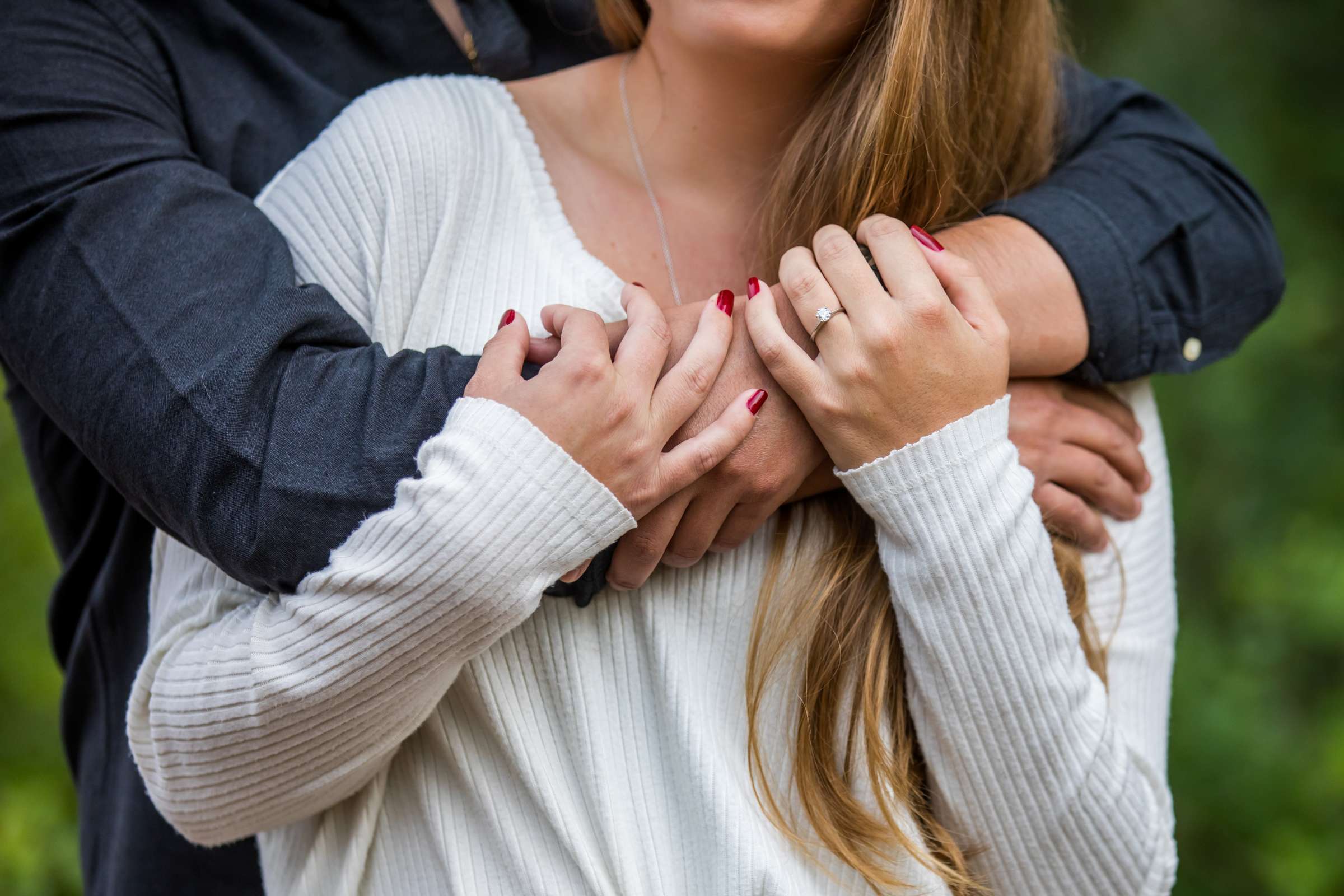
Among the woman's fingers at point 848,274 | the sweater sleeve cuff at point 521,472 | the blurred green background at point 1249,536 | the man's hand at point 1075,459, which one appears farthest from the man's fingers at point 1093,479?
the blurred green background at point 1249,536

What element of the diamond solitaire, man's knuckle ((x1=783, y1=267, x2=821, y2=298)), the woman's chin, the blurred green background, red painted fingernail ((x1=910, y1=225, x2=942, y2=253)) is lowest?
the blurred green background

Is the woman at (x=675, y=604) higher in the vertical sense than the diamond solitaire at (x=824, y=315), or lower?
lower

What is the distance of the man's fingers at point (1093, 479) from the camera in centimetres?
127

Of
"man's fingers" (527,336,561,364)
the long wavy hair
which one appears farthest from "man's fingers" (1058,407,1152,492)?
"man's fingers" (527,336,561,364)

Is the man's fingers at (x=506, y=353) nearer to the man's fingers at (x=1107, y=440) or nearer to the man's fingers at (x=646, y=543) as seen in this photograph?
the man's fingers at (x=646, y=543)

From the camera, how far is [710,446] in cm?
103

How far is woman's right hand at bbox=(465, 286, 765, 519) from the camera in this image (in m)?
0.96

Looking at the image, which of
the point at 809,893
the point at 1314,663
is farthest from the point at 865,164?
the point at 1314,663

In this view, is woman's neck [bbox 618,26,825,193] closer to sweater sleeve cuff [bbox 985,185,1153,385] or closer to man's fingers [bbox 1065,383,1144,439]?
A: sweater sleeve cuff [bbox 985,185,1153,385]

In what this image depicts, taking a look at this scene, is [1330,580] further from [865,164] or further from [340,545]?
[340,545]

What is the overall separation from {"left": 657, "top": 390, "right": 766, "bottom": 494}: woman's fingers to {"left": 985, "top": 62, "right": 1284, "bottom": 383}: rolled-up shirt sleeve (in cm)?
45

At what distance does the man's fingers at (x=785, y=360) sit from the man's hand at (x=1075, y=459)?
311mm

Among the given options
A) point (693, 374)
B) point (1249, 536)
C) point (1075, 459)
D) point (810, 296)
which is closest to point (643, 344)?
point (693, 374)

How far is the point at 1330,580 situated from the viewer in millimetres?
2703
